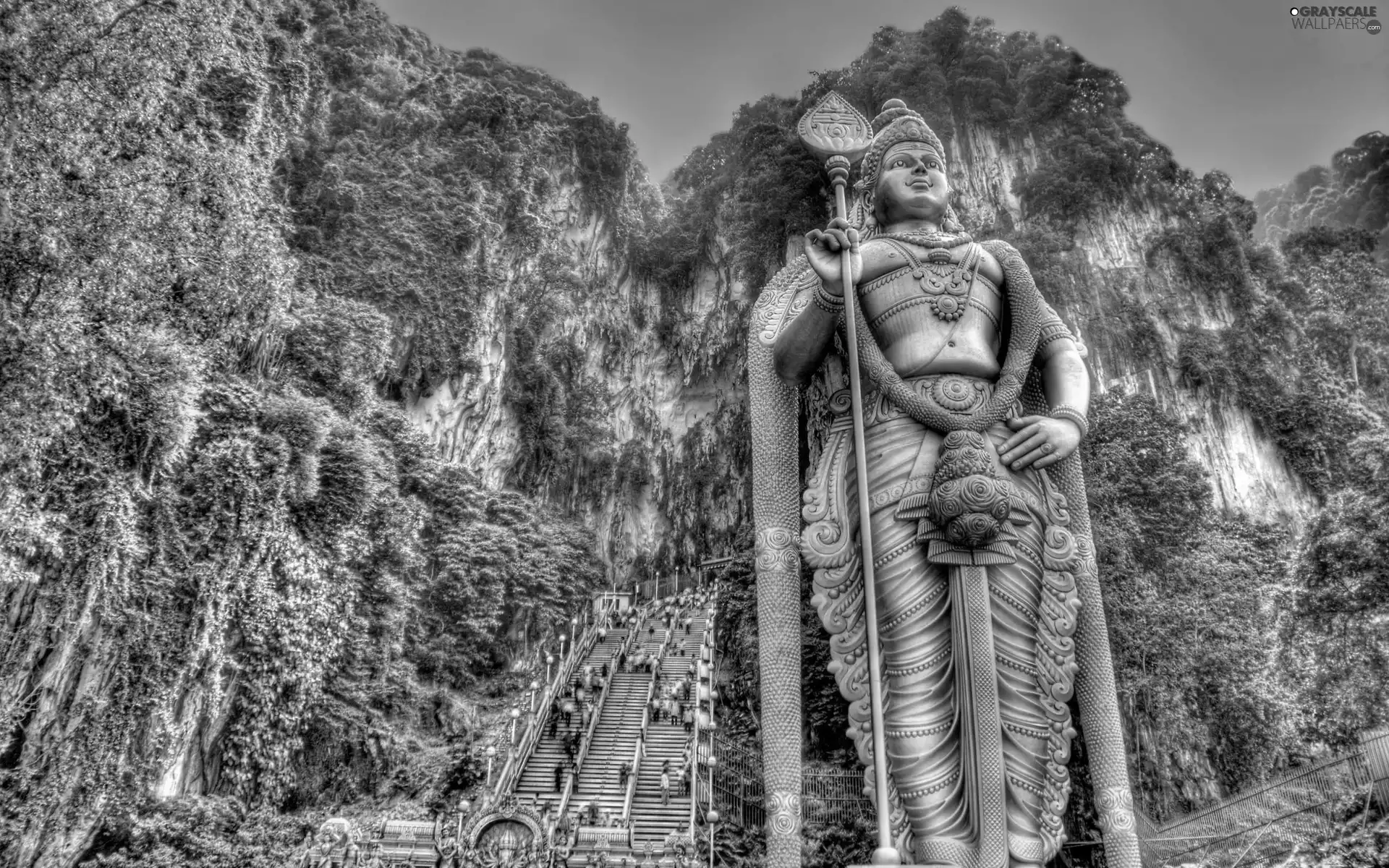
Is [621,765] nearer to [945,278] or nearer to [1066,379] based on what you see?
[1066,379]

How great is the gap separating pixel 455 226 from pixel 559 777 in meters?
15.8

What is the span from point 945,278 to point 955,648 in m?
1.46

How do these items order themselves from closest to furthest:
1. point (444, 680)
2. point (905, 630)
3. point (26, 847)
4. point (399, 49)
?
point (905, 630), point (26, 847), point (444, 680), point (399, 49)

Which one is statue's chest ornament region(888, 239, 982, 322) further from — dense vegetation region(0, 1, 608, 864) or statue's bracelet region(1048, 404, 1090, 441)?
dense vegetation region(0, 1, 608, 864)

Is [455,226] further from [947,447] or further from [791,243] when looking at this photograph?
[947,447]

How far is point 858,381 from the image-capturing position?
9.48 ft

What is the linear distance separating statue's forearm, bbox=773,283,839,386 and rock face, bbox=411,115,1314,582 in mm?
14910

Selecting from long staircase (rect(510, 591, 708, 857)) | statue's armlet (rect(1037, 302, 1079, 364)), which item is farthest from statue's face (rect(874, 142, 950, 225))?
long staircase (rect(510, 591, 708, 857))

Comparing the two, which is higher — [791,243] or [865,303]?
[791,243]

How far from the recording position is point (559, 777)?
9.85 meters

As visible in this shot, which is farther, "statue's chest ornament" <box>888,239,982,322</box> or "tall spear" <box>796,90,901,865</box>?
"statue's chest ornament" <box>888,239,982,322</box>

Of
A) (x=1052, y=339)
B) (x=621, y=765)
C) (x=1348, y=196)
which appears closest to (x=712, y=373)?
(x=621, y=765)

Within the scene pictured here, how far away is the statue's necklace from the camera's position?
337 centimetres

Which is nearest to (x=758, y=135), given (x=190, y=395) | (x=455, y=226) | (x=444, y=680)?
(x=455, y=226)
